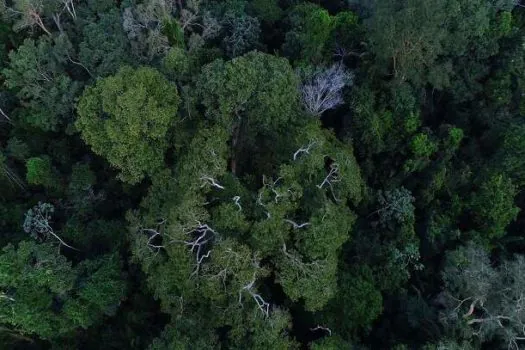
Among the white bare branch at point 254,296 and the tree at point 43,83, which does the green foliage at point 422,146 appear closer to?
the white bare branch at point 254,296

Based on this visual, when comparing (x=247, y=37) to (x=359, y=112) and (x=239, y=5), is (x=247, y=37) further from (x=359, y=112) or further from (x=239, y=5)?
(x=359, y=112)

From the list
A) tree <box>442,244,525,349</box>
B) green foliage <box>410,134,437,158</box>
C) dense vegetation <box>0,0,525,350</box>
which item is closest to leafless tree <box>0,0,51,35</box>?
dense vegetation <box>0,0,525,350</box>

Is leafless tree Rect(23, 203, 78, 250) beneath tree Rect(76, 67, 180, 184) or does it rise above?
beneath

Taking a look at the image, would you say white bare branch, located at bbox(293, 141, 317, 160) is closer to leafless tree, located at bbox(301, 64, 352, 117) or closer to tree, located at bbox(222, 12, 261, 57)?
leafless tree, located at bbox(301, 64, 352, 117)

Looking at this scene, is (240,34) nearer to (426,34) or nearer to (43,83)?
(426,34)

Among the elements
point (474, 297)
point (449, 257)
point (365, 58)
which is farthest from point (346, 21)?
point (474, 297)
